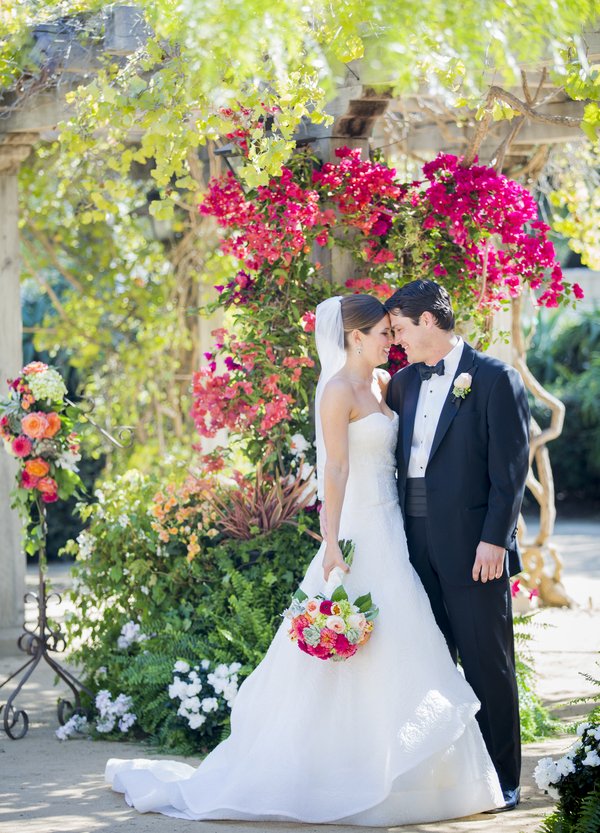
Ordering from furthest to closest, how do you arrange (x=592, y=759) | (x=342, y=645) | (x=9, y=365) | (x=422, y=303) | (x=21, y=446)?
(x=9, y=365) < (x=21, y=446) < (x=422, y=303) < (x=342, y=645) < (x=592, y=759)

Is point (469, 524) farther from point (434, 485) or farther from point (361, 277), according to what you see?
point (361, 277)

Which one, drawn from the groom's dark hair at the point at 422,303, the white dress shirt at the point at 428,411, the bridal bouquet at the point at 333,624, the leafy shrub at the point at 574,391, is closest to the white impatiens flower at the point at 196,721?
the bridal bouquet at the point at 333,624

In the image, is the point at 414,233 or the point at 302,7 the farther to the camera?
the point at 414,233

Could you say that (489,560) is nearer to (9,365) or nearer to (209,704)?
(209,704)

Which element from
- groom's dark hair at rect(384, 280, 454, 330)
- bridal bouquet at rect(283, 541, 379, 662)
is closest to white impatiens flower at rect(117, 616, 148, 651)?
bridal bouquet at rect(283, 541, 379, 662)

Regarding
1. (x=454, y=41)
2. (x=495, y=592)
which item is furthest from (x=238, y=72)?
(x=495, y=592)

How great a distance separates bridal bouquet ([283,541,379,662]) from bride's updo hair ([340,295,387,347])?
0.96 metres

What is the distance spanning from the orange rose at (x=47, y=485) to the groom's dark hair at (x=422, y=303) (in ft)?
6.78

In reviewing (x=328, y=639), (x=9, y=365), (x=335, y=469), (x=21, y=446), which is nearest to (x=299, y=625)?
(x=328, y=639)

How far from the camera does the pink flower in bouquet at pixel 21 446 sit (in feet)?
18.3

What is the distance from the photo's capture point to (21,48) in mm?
6000

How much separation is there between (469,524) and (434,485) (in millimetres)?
183

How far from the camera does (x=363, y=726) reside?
4125 millimetres

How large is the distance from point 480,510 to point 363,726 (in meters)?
0.84
